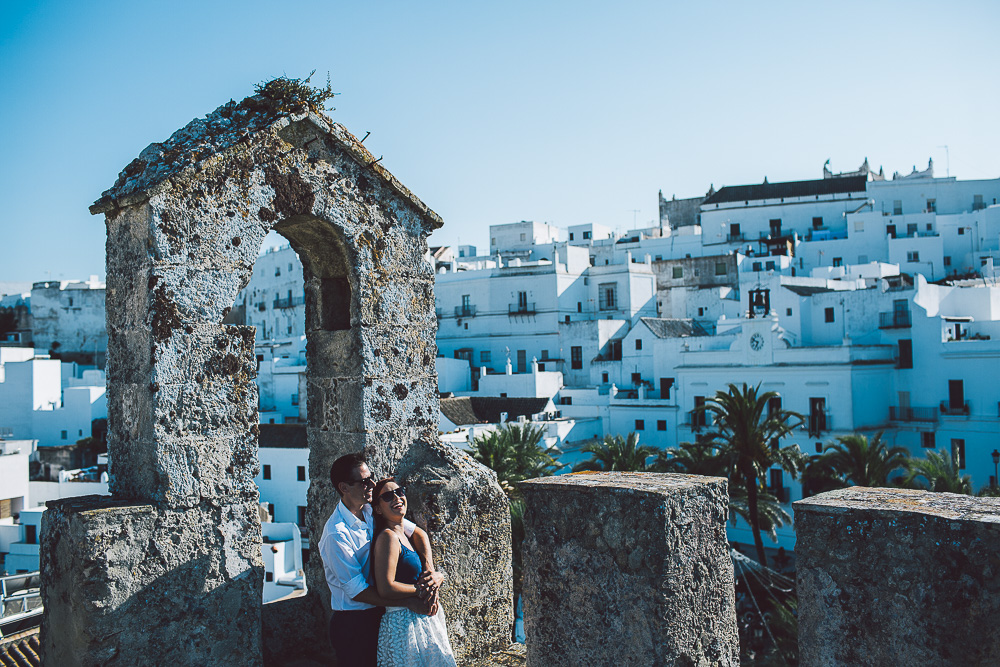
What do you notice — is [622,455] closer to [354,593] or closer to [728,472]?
[728,472]

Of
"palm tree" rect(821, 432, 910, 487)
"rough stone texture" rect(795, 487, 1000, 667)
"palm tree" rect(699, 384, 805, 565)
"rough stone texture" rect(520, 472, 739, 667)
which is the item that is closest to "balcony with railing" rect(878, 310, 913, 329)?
"palm tree" rect(821, 432, 910, 487)

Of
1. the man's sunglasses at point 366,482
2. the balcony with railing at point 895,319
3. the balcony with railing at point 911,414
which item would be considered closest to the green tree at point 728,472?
the balcony with railing at point 911,414

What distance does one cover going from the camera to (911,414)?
27812 millimetres

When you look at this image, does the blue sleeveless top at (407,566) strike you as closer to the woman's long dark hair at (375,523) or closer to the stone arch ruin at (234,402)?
the woman's long dark hair at (375,523)

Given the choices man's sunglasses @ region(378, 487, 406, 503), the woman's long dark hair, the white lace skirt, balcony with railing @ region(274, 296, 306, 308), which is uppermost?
balcony with railing @ region(274, 296, 306, 308)

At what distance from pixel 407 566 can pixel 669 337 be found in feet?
103

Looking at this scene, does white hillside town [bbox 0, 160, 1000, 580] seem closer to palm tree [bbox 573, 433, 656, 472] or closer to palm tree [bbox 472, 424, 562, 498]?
palm tree [bbox 573, 433, 656, 472]

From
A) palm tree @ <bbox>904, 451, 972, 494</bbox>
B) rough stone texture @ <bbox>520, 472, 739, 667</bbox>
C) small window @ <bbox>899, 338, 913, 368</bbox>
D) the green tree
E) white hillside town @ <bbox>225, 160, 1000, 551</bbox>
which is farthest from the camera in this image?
small window @ <bbox>899, 338, 913, 368</bbox>

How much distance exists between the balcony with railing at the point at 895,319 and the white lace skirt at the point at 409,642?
29230mm

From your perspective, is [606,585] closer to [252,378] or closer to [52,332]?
[252,378]

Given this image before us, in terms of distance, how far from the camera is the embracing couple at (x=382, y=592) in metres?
3.61

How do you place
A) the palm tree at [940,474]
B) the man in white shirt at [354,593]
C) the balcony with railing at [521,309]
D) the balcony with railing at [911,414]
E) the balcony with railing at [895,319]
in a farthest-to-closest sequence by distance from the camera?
1. the balcony with railing at [521,309]
2. the balcony with railing at [895,319]
3. the balcony with railing at [911,414]
4. the palm tree at [940,474]
5. the man in white shirt at [354,593]

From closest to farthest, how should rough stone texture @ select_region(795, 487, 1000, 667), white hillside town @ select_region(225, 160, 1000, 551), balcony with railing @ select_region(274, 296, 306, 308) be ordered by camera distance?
rough stone texture @ select_region(795, 487, 1000, 667) → white hillside town @ select_region(225, 160, 1000, 551) → balcony with railing @ select_region(274, 296, 306, 308)

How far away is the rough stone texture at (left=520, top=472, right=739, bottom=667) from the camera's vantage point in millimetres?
3523
